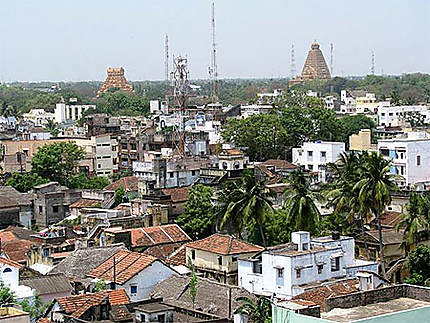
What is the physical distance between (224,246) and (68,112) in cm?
9885

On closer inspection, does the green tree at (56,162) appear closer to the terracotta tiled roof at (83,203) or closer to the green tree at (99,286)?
the terracotta tiled roof at (83,203)

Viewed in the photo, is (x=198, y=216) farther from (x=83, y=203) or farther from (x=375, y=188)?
(x=83, y=203)

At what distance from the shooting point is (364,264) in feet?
104

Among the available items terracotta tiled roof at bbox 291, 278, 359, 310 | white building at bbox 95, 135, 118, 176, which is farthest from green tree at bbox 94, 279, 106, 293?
white building at bbox 95, 135, 118, 176

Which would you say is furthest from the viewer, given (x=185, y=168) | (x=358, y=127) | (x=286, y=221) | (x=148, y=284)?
(x=358, y=127)

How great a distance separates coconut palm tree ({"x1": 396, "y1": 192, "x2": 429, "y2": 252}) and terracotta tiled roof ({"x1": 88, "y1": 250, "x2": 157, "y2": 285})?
10730 mm

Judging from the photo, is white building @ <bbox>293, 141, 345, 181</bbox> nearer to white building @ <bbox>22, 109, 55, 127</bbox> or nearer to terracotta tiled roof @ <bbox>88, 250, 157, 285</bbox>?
terracotta tiled roof @ <bbox>88, 250, 157, 285</bbox>

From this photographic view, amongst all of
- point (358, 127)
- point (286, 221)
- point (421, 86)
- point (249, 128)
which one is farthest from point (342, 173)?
point (421, 86)

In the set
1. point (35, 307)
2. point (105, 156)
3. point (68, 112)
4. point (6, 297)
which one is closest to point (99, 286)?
point (35, 307)

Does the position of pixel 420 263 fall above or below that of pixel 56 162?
below

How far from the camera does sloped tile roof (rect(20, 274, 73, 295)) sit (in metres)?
29.0

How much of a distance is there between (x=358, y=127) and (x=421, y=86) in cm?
9609

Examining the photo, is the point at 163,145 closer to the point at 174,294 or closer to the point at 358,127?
the point at 358,127

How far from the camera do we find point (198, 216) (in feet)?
137
